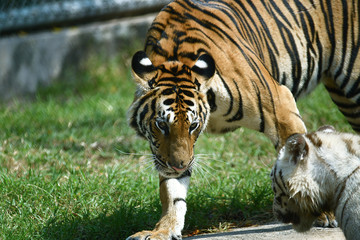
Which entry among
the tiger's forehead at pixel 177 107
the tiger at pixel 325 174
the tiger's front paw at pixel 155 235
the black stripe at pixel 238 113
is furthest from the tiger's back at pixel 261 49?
the tiger's front paw at pixel 155 235

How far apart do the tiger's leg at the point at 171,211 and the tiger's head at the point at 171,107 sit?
0.19 meters

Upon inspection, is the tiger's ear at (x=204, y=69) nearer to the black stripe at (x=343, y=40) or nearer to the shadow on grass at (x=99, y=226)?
the shadow on grass at (x=99, y=226)

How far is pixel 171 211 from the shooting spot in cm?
397

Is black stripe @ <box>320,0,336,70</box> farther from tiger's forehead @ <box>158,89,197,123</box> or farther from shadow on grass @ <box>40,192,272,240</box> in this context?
tiger's forehead @ <box>158,89,197,123</box>

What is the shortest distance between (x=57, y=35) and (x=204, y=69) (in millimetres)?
5022

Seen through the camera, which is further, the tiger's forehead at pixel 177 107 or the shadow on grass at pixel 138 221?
the shadow on grass at pixel 138 221

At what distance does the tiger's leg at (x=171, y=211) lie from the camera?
3.79 m

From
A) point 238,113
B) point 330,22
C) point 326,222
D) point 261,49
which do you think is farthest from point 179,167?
point 330,22

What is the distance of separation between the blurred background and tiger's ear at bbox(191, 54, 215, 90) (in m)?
4.87

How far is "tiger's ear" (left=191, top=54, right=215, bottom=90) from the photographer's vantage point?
390cm

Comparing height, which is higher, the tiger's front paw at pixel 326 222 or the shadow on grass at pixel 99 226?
the tiger's front paw at pixel 326 222

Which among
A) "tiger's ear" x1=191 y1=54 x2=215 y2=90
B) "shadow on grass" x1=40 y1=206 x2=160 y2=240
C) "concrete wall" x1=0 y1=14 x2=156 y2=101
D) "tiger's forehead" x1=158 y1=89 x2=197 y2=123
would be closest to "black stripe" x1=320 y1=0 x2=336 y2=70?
"tiger's ear" x1=191 y1=54 x2=215 y2=90

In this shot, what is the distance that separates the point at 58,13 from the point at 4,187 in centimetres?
444

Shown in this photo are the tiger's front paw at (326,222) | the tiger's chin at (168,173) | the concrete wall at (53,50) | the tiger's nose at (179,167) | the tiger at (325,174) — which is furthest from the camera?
the concrete wall at (53,50)
